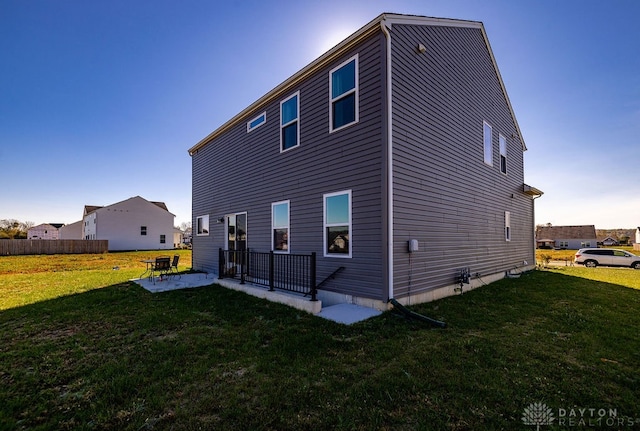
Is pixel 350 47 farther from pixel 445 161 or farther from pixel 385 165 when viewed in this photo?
pixel 445 161

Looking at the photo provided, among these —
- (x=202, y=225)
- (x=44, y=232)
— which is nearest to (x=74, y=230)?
(x=44, y=232)

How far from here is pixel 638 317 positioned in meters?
5.16

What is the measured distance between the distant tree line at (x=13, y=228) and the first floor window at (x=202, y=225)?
5019cm

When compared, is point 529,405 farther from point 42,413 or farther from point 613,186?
point 613,186

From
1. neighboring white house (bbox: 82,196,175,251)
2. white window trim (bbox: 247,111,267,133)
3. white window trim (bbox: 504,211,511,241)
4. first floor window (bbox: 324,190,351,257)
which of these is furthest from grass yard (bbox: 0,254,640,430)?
neighboring white house (bbox: 82,196,175,251)

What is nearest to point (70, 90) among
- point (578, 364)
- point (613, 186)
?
point (578, 364)

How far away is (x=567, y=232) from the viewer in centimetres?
5153

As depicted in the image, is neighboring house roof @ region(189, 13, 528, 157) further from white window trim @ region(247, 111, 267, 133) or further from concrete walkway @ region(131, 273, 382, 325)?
concrete walkway @ region(131, 273, 382, 325)

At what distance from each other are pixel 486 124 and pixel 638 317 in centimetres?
635

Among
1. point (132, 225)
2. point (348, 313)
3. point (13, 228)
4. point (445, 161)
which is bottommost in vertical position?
point (348, 313)

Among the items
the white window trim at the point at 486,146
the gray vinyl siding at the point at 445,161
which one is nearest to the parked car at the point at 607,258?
the gray vinyl siding at the point at 445,161

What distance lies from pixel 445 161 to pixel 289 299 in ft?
16.8

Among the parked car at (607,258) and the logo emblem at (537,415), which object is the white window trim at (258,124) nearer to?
the logo emblem at (537,415)

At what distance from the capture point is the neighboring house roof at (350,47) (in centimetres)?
560
